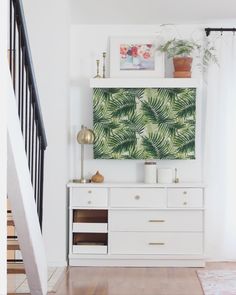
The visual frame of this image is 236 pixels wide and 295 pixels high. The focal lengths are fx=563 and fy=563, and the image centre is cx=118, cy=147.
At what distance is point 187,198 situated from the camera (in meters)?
5.59

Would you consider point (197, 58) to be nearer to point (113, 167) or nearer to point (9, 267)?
point (113, 167)

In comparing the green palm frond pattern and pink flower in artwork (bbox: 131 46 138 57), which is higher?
pink flower in artwork (bbox: 131 46 138 57)

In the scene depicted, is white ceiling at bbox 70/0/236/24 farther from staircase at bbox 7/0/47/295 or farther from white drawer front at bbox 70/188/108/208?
white drawer front at bbox 70/188/108/208

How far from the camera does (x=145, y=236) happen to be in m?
5.62

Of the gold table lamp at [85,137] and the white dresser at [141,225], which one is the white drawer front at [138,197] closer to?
the white dresser at [141,225]

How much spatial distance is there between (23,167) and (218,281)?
7.39 feet

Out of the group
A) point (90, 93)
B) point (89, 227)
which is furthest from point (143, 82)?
point (89, 227)

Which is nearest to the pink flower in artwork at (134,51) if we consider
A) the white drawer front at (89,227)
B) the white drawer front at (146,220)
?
the white drawer front at (146,220)

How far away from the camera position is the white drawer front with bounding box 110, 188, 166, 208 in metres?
5.61

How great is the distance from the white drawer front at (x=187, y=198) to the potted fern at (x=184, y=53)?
119 centimetres

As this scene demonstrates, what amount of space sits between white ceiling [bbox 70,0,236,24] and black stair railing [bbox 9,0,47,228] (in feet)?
4.49

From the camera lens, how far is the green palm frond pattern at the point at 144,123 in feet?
19.1

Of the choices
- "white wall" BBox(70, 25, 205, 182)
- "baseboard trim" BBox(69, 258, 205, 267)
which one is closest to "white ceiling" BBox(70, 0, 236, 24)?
"white wall" BBox(70, 25, 205, 182)

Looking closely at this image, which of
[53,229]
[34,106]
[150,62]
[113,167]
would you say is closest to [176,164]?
[113,167]
